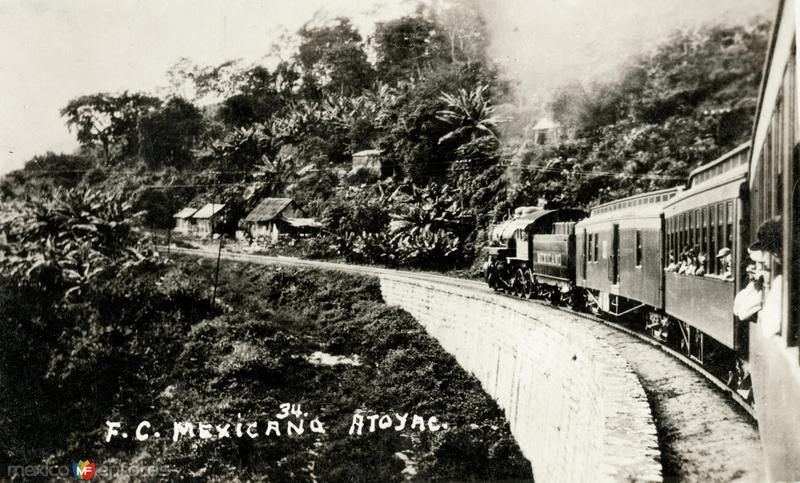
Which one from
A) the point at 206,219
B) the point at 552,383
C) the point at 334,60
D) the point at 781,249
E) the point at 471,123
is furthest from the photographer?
the point at 206,219

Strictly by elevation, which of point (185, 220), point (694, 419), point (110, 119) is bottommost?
point (694, 419)

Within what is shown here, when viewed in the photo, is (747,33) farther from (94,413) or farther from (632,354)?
(94,413)

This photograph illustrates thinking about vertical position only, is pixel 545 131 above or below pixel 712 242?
above

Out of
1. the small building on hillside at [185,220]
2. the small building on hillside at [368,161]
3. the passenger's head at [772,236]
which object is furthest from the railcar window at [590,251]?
the small building on hillside at [185,220]

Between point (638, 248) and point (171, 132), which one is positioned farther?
point (171, 132)

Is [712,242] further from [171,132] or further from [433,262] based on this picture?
[171,132]

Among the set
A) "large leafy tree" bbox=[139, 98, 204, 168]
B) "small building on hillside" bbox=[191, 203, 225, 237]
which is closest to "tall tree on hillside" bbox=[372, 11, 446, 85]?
"large leafy tree" bbox=[139, 98, 204, 168]

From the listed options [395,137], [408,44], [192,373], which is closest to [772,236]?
[192,373]
